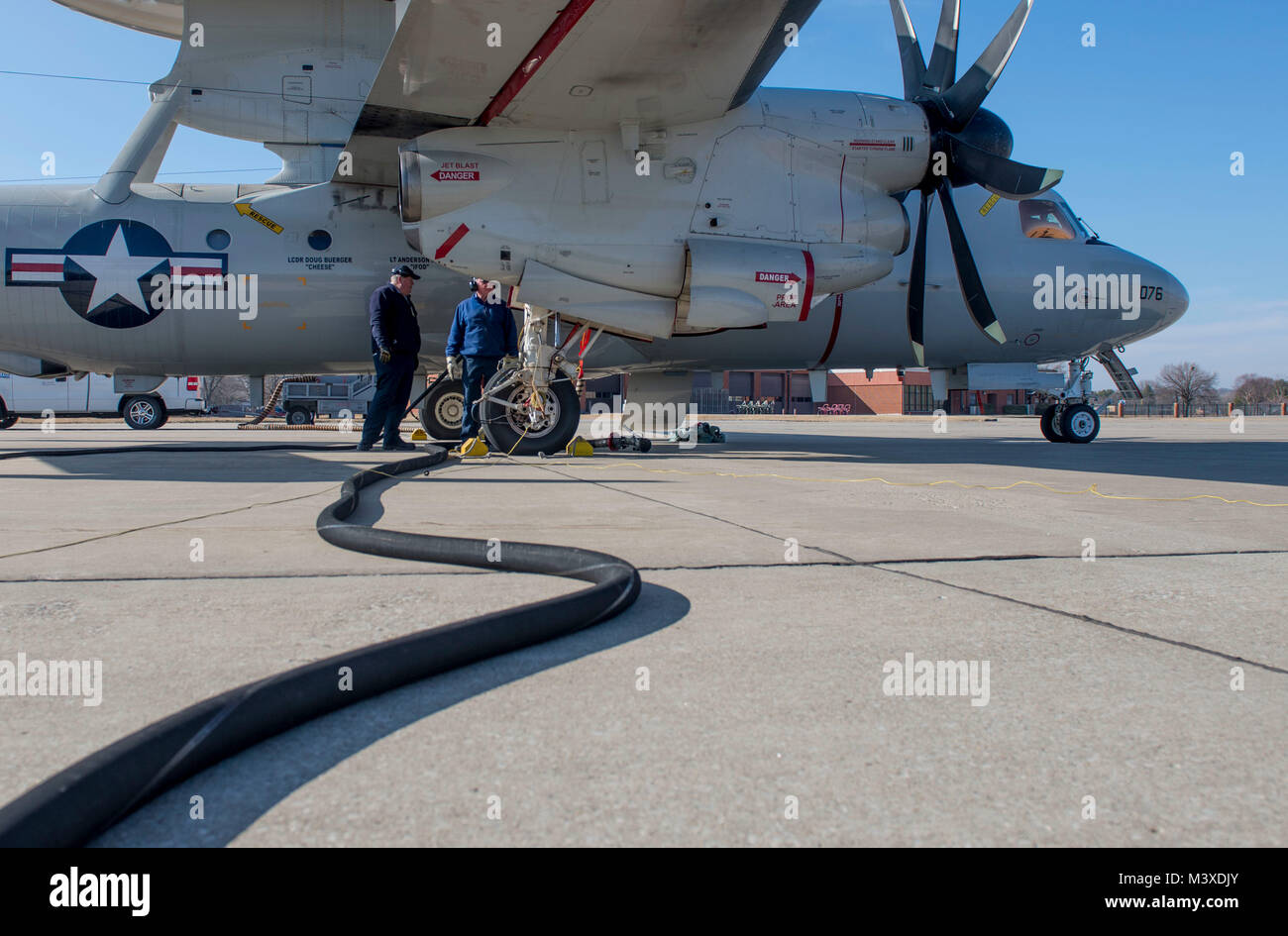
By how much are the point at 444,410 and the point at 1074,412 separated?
31.4ft

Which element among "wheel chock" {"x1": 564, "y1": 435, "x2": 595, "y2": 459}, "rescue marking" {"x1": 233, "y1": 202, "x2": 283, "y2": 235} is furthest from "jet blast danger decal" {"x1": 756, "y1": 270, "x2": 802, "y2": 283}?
"rescue marking" {"x1": 233, "y1": 202, "x2": 283, "y2": 235}

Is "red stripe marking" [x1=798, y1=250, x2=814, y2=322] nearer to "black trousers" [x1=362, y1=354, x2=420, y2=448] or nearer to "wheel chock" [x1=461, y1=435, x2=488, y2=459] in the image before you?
"wheel chock" [x1=461, y1=435, x2=488, y2=459]

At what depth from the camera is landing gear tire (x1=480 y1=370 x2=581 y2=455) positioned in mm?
9250

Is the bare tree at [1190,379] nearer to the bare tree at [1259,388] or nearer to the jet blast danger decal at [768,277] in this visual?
the bare tree at [1259,388]

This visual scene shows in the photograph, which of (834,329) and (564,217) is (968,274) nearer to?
(834,329)

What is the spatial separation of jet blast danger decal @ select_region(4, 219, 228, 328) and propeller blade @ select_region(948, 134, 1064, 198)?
29.7 feet

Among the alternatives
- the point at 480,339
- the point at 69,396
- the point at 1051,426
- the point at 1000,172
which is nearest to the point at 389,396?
the point at 480,339

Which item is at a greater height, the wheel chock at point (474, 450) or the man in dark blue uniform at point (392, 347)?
the man in dark blue uniform at point (392, 347)

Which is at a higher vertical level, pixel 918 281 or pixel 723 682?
pixel 918 281

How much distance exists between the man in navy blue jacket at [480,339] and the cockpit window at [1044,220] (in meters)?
7.47

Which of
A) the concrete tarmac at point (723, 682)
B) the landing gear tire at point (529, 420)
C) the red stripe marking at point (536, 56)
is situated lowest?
the concrete tarmac at point (723, 682)

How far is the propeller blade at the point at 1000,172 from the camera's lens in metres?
8.71

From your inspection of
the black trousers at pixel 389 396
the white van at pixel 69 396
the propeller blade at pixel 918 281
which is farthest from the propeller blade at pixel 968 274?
the white van at pixel 69 396

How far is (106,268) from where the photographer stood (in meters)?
9.76
